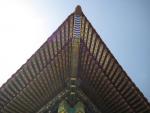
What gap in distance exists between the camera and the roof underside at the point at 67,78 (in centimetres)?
617

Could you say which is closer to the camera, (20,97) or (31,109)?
(20,97)

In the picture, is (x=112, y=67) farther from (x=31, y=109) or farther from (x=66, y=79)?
(x=31, y=109)

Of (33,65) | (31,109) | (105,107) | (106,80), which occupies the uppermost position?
(33,65)

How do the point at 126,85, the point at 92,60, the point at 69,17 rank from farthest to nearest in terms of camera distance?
the point at 92,60, the point at 126,85, the point at 69,17

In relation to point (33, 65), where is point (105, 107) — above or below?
below

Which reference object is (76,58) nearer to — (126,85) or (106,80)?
(106,80)

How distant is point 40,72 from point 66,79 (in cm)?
97

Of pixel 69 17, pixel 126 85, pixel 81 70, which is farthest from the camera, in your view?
pixel 81 70

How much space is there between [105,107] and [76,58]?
159cm

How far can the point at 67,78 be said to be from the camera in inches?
288

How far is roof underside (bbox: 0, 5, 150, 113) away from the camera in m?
6.17

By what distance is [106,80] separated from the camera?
673cm

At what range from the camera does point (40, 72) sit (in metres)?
6.62

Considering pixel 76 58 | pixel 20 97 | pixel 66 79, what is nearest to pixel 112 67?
pixel 76 58
